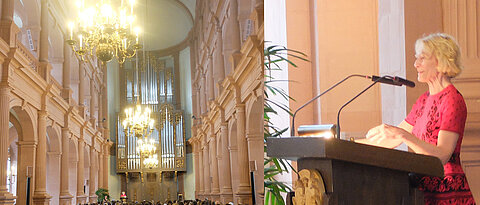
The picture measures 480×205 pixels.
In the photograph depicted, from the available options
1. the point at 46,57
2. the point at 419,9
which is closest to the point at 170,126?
the point at 46,57

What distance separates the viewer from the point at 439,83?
222 cm

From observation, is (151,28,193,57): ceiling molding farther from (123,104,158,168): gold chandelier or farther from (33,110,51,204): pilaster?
(33,110,51,204): pilaster

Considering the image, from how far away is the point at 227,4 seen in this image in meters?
11.5

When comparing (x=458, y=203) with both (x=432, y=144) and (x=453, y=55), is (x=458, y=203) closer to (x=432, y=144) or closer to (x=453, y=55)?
(x=432, y=144)

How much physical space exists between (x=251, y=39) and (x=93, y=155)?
8092mm

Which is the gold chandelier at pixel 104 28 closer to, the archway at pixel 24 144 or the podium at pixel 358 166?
the archway at pixel 24 144

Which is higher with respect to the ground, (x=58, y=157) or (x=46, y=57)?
(x=46, y=57)

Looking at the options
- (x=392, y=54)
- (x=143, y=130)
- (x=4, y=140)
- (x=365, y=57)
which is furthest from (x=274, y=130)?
(x=143, y=130)

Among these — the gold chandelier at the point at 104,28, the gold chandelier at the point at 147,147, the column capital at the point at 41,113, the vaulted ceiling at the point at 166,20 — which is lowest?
the gold chandelier at the point at 147,147

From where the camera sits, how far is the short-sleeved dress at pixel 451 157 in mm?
2039

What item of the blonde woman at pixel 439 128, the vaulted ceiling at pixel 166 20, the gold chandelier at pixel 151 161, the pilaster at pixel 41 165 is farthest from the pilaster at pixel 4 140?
the gold chandelier at pixel 151 161

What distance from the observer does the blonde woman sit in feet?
6.65

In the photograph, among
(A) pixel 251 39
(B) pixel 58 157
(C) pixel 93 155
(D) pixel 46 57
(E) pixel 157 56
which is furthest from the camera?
(E) pixel 157 56

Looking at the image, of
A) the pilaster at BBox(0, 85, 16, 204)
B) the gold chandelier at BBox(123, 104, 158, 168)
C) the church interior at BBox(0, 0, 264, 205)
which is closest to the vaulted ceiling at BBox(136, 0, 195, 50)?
the church interior at BBox(0, 0, 264, 205)
